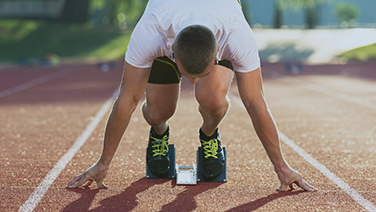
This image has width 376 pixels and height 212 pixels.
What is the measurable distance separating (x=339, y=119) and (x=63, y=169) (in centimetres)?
492

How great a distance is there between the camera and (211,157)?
180 inches

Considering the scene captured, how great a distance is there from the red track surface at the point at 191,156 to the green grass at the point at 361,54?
19.3m

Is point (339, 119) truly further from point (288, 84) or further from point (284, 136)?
point (288, 84)

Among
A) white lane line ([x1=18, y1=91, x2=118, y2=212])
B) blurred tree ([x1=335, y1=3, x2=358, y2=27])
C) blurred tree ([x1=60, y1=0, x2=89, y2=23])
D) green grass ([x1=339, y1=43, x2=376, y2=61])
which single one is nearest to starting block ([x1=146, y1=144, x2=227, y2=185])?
white lane line ([x1=18, y1=91, x2=118, y2=212])

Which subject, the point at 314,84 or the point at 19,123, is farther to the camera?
the point at 314,84

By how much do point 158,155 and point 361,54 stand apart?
29236mm

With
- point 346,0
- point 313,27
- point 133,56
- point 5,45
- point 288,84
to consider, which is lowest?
point 346,0

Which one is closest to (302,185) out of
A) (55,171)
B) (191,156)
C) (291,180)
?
(291,180)

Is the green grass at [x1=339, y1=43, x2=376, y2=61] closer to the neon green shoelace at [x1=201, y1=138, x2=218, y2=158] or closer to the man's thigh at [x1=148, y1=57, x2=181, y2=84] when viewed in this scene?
the neon green shoelace at [x1=201, y1=138, x2=218, y2=158]

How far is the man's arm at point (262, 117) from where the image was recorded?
3.83 m

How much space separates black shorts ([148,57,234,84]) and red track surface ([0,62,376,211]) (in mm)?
850

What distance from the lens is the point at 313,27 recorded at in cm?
5194

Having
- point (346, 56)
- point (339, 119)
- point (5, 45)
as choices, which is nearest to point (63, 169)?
point (339, 119)

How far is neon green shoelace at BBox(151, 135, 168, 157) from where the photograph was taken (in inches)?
184
